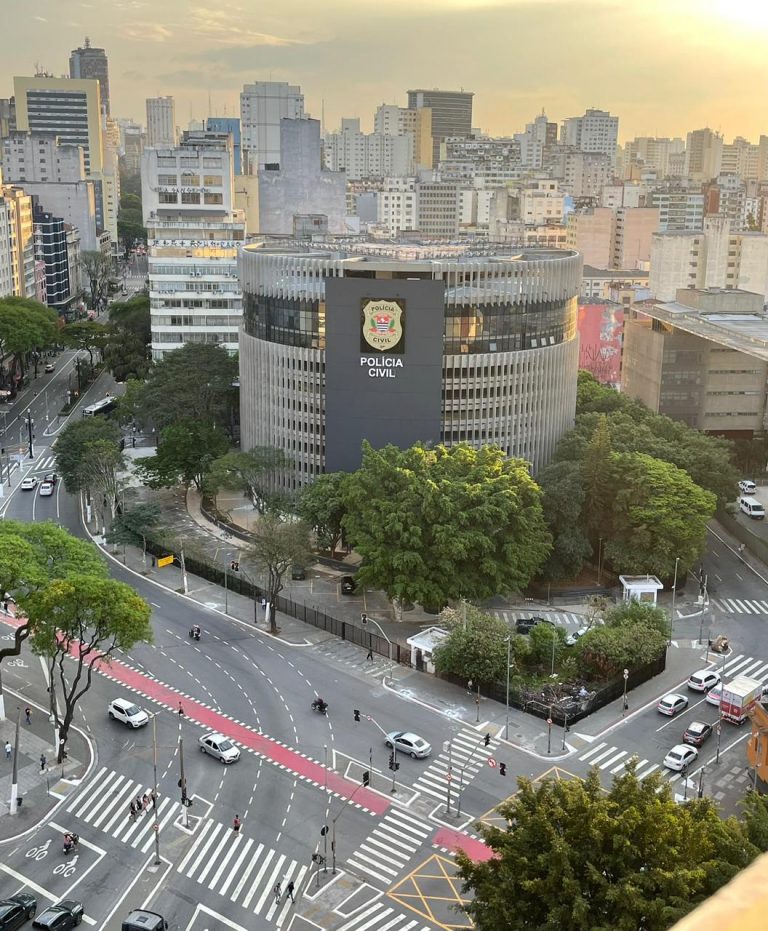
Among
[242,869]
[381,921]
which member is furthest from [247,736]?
[381,921]

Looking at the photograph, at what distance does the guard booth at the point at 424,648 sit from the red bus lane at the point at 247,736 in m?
13.7

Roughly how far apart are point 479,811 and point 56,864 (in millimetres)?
21914

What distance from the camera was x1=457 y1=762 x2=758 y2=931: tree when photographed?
33.8 m

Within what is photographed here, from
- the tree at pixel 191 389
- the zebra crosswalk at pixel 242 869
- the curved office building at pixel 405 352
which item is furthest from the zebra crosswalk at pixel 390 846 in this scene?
the tree at pixel 191 389

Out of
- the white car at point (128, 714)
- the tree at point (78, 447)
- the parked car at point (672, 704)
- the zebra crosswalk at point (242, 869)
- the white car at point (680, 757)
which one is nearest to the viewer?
the zebra crosswalk at point (242, 869)

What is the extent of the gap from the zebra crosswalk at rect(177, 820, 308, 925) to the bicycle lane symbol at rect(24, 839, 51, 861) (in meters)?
6.99

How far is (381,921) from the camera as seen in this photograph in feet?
157

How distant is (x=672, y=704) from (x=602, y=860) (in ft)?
106

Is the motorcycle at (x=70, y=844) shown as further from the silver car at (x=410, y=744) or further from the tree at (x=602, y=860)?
the tree at (x=602, y=860)

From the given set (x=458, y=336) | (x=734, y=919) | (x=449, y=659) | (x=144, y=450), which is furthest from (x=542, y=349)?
(x=734, y=919)

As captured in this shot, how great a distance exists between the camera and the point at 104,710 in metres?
66.6

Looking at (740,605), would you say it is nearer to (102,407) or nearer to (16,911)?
(16,911)

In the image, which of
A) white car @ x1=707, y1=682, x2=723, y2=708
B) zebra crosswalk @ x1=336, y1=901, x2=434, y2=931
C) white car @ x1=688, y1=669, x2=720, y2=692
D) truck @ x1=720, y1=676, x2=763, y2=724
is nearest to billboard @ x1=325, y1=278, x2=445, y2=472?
white car @ x1=688, y1=669, x2=720, y2=692

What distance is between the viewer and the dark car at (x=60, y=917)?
150ft
